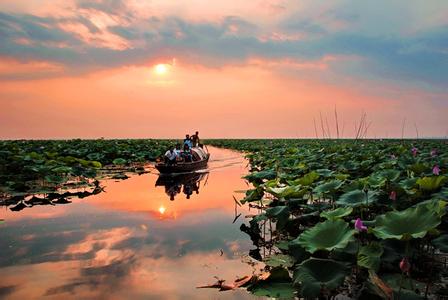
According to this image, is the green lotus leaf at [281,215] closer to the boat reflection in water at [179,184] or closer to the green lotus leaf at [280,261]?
the green lotus leaf at [280,261]

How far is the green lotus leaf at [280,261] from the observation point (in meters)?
4.21

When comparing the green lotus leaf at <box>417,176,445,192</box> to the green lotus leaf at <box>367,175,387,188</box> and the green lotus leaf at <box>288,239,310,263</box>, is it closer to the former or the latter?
the green lotus leaf at <box>367,175,387,188</box>

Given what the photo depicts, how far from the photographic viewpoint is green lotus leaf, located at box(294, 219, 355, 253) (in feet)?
10.6

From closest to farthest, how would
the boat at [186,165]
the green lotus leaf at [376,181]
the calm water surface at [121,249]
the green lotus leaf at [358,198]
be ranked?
the calm water surface at [121,249], the green lotus leaf at [358,198], the green lotus leaf at [376,181], the boat at [186,165]

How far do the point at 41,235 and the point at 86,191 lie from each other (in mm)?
4891

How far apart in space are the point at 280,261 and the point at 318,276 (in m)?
1.41

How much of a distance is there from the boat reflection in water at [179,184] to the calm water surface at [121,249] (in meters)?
1.63

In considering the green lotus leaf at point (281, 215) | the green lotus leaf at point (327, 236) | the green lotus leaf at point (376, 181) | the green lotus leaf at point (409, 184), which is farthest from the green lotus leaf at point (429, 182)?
the green lotus leaf at point (327, 236)

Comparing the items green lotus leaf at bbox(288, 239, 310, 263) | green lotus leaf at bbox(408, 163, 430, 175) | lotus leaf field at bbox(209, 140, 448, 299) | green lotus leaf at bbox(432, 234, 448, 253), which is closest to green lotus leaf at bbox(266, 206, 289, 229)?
lotus leaf field at bbox(209, 140, 448, 299)

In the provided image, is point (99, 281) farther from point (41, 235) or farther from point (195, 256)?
point (41, 235)

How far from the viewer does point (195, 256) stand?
5055mm

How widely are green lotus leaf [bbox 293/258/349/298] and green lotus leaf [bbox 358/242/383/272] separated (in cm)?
36

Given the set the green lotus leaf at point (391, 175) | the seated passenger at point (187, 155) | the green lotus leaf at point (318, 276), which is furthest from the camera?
the seated passenger at point (187, 155)

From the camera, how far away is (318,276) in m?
2.95
